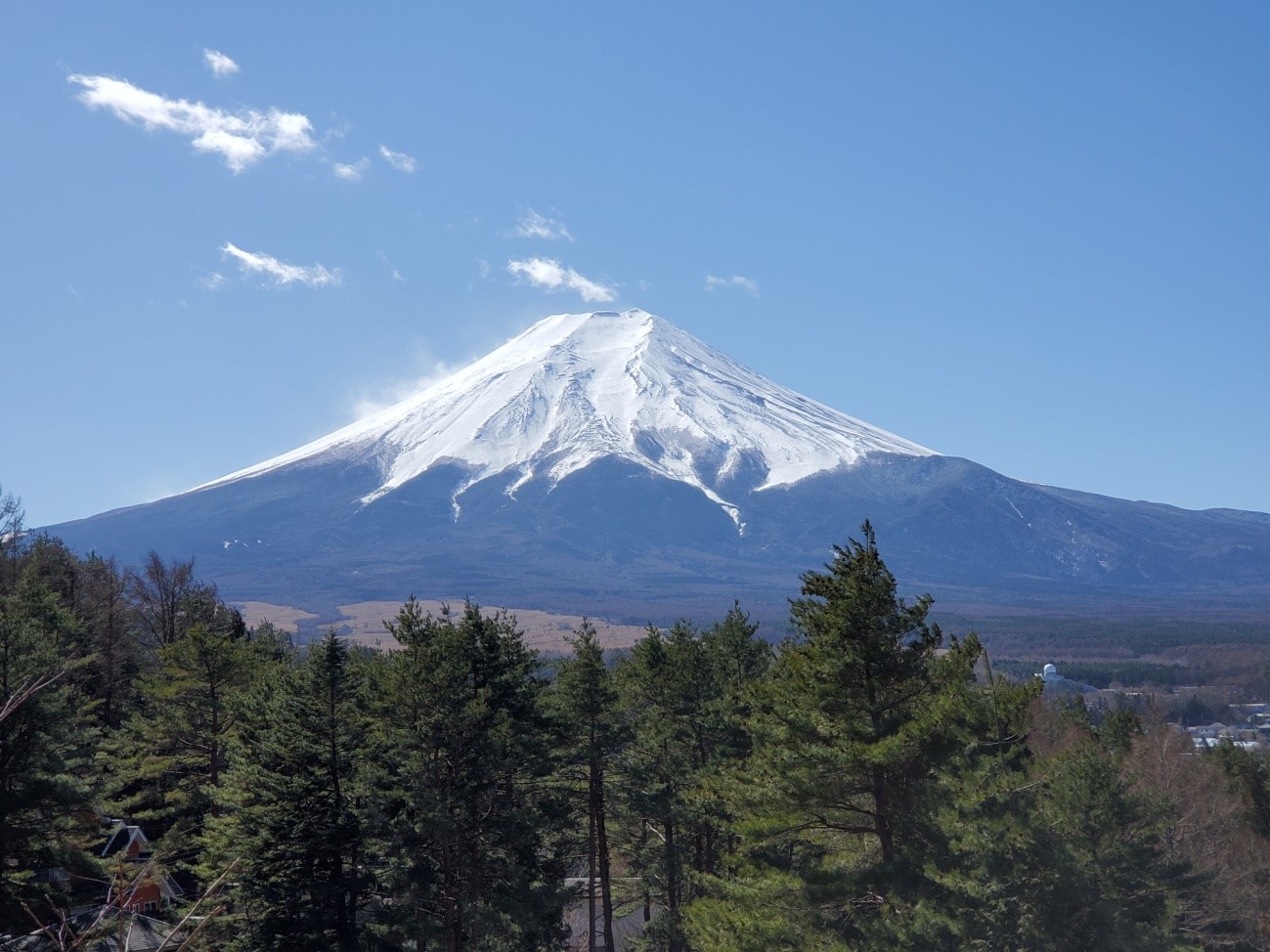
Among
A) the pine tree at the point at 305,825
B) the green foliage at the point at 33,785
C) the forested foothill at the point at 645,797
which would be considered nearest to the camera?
the forested foothill at the point at 645,797

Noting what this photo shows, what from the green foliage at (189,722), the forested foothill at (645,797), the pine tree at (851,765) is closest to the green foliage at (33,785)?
the forested foothill at (645,797)

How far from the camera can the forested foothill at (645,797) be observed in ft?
43.5

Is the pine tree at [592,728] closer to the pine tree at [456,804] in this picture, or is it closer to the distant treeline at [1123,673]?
the pine tree at [456,804]

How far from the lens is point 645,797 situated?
70.5 ft

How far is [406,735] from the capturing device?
17266 millimetres

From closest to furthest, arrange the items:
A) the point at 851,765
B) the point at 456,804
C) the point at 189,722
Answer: the point at 851,765 < the point at 456,804 < the point at 189,722

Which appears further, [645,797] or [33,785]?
[645,797]

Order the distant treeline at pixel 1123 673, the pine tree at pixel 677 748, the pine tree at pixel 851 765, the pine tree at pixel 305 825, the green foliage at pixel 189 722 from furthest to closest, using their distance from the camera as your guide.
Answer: the distant treeline at pixel 1123 673 → the green foliage at pixel 189 722 → the pine tree at pixel 677 748 → the pine tree at pixel 305 825 → the pine tree at pixel 851 765

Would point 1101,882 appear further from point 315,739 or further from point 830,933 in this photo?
point 315,739

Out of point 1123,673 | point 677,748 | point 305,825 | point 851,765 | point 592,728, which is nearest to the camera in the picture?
point 851,765

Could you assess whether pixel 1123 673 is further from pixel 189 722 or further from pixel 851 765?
pixel 851 765

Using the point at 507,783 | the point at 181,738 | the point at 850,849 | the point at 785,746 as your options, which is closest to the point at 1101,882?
the point at 850,849

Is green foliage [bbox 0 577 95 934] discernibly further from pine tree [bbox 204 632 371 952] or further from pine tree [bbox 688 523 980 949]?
pine tree [bbox 688 523 980 949]

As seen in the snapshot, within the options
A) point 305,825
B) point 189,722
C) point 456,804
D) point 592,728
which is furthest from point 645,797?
point 189,722
